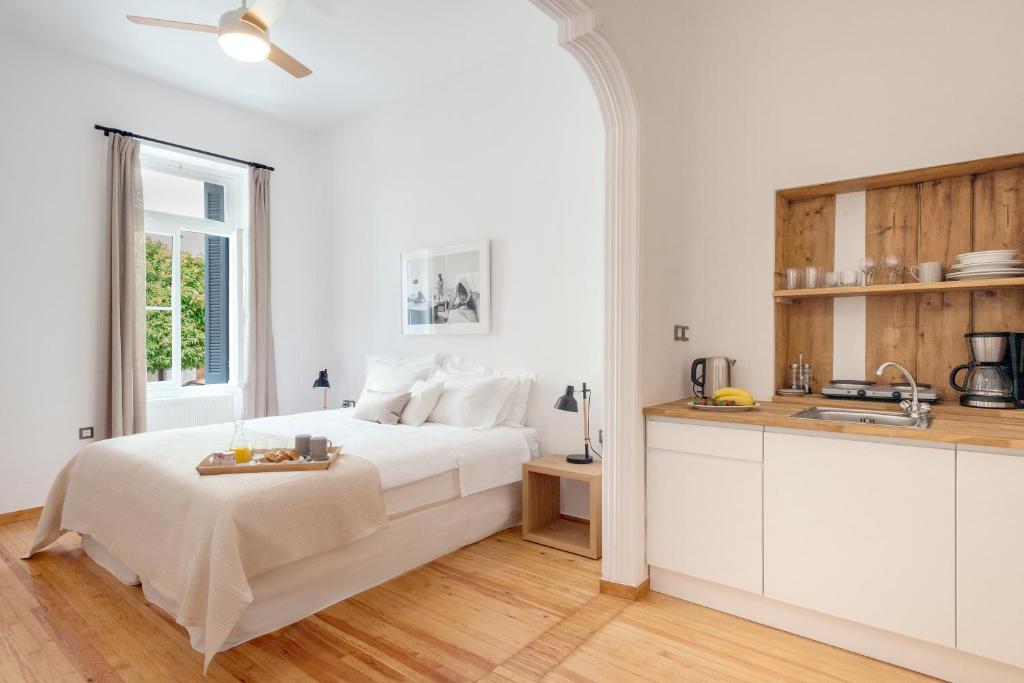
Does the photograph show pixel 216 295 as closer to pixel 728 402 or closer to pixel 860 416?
pixel 728 402

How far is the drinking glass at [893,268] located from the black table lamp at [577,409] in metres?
1.60

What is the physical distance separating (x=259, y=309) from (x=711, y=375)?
12.8ft

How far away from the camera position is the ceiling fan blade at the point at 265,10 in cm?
267

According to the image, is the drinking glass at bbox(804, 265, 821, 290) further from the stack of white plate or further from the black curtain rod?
the black curtain rod

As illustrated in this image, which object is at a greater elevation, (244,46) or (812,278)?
(244,46)

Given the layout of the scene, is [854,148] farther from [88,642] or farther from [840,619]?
[88,642]

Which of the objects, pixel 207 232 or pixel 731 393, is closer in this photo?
pixel 731 393

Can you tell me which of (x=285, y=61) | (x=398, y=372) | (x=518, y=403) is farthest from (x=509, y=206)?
(x=285, y=61)

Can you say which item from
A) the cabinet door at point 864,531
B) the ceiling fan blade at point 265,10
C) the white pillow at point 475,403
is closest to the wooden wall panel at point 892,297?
the cabinet door at point 864,531

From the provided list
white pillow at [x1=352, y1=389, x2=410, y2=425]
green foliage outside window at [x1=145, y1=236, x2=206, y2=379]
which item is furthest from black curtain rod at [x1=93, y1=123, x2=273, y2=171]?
white pillow at [x1=352, y1=389, x2=410, y2=425]

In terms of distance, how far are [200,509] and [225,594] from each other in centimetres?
34

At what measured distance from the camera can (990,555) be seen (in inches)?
72.7

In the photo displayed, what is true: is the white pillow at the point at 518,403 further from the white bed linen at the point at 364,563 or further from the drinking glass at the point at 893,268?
the drinking glass at the point at 893,268

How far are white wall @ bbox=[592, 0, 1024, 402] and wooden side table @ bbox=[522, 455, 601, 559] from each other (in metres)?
0.70
